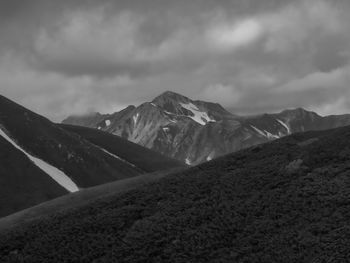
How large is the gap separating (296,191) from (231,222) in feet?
15.0

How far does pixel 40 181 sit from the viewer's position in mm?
158125

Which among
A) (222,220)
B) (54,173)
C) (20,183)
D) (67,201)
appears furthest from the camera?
(54,173)

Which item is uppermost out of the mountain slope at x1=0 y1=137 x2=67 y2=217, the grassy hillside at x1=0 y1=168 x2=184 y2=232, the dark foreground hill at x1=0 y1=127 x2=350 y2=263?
the mountain slope at x1=0 y1=137 x2=67 y2=217

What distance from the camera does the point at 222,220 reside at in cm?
2695

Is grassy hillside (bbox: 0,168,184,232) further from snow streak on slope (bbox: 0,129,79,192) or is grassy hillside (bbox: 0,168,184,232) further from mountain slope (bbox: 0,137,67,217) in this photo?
snow streak on slope (bbox: 0,129,79,192)

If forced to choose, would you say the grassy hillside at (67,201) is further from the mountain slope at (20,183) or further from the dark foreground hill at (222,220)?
the mountain slope at (20,183)

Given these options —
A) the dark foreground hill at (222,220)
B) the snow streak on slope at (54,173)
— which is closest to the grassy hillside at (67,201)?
the dark foreground hill at (222,220)

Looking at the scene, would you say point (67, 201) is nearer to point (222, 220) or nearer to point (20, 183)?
point (222, 220)

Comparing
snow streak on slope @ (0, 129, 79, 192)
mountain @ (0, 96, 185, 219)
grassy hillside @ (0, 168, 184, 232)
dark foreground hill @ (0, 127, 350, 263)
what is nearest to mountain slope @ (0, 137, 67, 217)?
mountain @ (0, 96, 185, 219)

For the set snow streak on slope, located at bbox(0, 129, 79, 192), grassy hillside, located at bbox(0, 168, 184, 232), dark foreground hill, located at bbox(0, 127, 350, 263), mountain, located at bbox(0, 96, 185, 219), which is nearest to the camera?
dark foreground hill, located at bbox(0, 127, 350, 263)

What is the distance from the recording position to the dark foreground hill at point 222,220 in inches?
910

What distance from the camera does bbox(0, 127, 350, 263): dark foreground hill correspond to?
75.8ft

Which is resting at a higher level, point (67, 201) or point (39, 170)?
point (39, 170)

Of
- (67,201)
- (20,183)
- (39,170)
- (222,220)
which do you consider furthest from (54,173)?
(222,220)
